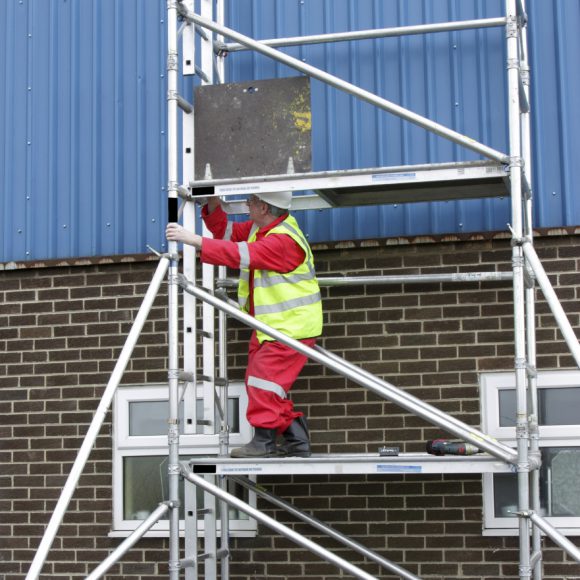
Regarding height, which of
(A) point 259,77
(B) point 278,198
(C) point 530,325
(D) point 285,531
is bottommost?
(D) point 285,531

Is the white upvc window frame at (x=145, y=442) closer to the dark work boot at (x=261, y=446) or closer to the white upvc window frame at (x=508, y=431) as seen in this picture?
the dark work boot at (x=261, y=446)

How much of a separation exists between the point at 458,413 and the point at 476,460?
4.76 feet

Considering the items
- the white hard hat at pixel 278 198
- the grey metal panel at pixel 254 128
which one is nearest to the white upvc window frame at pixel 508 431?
the white hard hat at pixel 278 198

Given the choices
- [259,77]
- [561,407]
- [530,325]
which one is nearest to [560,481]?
[561,407]

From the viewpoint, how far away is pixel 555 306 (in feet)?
22.3

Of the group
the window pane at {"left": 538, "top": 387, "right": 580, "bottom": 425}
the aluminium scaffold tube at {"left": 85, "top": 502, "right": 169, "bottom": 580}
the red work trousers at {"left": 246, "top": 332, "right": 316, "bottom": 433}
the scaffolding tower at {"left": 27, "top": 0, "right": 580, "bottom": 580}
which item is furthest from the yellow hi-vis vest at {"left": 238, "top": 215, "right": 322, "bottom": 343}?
the window pane at {"left": 538, "top": 387, "right": 580, "bottom": 425}

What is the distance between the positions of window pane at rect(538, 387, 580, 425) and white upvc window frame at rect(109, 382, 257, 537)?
2.17m

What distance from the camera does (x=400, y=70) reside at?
336 inches

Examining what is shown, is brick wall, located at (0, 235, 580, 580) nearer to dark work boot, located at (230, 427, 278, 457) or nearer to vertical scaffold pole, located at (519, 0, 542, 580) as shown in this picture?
vertical scaffold pole, located at (519, 0, 542, 580)

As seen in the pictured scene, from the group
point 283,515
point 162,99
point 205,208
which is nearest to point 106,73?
point 162,99

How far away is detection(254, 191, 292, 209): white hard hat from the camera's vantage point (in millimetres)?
7707

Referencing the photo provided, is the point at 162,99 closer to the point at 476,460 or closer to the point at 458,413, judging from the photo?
the point at 458,413

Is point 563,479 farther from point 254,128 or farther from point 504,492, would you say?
point 254,128

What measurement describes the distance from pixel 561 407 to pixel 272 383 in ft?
7.11
